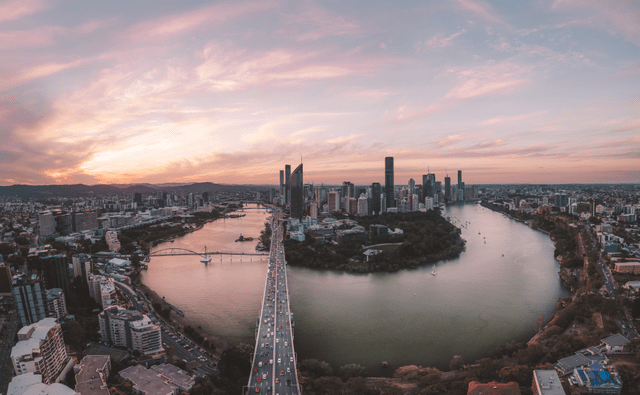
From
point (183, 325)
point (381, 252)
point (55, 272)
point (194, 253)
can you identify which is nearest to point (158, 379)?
point (183, 325)

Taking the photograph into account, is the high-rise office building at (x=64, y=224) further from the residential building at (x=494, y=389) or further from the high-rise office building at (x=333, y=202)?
the residential building at (x=494, y=389)

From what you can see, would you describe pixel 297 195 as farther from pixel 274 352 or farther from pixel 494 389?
pixel 494 389

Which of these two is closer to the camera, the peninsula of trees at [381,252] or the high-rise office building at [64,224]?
the peninsula of trees at [381,252]

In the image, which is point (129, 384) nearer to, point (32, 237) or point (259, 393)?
point (259, 393)

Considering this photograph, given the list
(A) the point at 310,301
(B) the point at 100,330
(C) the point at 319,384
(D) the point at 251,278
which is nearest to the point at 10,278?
(B) the point at 100,330

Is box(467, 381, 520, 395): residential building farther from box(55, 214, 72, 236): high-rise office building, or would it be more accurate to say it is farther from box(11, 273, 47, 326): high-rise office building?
box(55, 214, 72, 236): high-rise office building

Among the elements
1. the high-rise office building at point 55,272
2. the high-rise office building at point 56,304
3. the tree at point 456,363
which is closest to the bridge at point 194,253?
the high-rise office building at point 55,272
